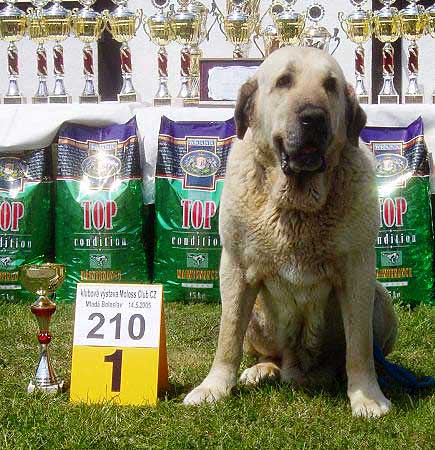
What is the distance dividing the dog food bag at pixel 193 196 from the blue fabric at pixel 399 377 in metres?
1.48

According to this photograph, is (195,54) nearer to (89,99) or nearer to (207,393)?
(89,99)

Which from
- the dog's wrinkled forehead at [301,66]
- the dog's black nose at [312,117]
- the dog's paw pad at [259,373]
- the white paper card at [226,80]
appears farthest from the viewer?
the white paper card at [226,80]

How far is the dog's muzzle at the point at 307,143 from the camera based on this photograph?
2.55 metres

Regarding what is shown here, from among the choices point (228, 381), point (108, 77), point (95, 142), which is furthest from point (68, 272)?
point (108, 77)

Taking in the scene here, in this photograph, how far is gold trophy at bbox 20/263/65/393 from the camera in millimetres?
3005

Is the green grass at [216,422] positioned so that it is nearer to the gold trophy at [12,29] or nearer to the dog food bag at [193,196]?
the dog food bag at [193,196]

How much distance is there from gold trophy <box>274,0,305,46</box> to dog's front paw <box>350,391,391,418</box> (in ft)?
8.81

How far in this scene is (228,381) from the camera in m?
2.97

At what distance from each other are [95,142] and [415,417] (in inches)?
91.8

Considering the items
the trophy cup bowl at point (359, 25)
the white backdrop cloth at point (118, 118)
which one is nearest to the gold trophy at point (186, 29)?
the white backdrop cloth at point (118, 118)

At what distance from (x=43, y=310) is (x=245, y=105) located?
948 mm

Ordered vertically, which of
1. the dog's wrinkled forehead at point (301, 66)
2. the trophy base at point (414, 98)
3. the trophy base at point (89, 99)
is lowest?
the dog's wrinkled forehead at point (301, 66)

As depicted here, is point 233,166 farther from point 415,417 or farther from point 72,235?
point 72,235

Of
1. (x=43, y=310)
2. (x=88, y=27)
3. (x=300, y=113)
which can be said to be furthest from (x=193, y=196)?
(x=300, y=113)
